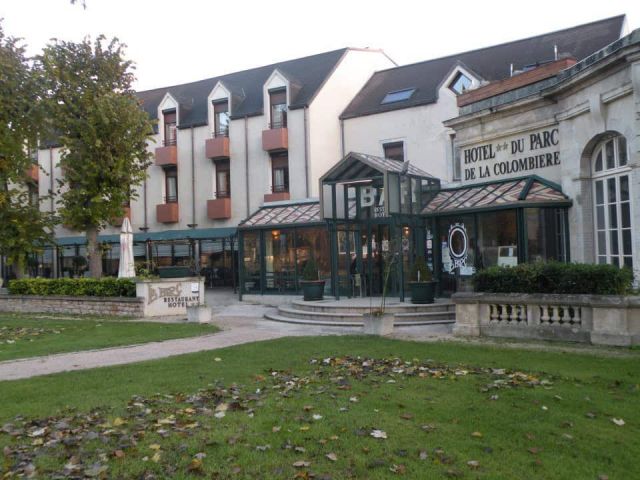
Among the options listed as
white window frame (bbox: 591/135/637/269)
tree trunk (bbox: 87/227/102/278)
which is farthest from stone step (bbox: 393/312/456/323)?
tree trunk (bbox: 87/227/102/278)

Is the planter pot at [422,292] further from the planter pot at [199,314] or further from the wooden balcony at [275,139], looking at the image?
the wooden balcony at [275,139]

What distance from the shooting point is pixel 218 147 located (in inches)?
1288

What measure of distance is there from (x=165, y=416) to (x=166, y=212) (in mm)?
28583

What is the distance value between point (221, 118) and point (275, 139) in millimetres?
4661

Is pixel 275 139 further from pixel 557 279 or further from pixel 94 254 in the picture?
pixel 557 279

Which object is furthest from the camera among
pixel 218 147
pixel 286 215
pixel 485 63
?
pixel 218 147

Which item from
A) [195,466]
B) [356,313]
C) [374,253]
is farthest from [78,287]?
[195,466]

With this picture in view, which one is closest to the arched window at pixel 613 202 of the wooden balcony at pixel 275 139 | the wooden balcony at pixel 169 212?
the wooden balcony at pixel 275 139

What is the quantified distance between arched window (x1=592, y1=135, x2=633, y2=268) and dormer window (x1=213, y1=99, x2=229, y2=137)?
22.4 m

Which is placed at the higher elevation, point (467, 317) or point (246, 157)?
point (246, 157)

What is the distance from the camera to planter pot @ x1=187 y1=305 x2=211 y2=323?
17.9 metres

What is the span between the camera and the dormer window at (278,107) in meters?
31.6

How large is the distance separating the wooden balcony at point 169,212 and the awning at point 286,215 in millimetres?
10568

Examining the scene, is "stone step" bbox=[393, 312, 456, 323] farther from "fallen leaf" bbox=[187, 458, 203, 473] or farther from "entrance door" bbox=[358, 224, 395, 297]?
"fallen leaf" bbox=[187, 458, 203, 473]
